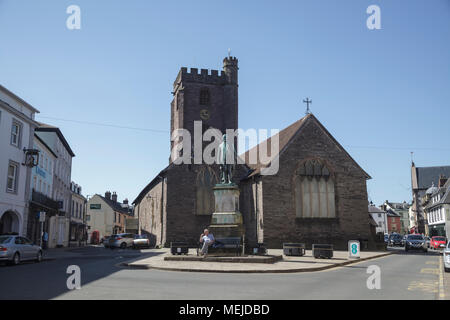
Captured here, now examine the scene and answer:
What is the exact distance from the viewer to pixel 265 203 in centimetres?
3116

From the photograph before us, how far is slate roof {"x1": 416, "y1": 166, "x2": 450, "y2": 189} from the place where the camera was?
79.7 meters

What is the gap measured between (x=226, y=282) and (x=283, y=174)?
810 inches

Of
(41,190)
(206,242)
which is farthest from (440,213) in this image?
(41,190)

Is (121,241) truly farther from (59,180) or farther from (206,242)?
(206,242)

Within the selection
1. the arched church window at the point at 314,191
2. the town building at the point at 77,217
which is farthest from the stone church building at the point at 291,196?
the town building at the point at 77,217

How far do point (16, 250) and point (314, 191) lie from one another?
21627 millimetres

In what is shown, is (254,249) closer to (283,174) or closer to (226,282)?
(226,282)

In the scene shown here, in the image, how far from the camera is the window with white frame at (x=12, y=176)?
26234 millimetres

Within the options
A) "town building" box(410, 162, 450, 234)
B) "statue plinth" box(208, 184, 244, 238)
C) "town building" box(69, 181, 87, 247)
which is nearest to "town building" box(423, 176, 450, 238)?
"town building" box(410, 162, 450, 234)

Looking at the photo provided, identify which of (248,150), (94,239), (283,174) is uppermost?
(248,150)

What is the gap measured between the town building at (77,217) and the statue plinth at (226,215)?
3799 centimetres

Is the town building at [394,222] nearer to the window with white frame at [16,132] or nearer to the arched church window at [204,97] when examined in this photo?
the arched church window at [204,97]
